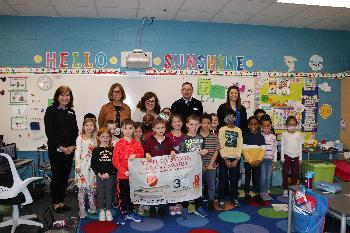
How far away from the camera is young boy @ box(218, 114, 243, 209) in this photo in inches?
173

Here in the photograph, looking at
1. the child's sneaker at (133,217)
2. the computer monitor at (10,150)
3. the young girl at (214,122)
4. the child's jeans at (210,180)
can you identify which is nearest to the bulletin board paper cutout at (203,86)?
the young girl at (214,122)

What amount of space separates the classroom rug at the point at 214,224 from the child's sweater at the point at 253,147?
2.61 feet

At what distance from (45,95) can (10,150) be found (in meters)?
1.14

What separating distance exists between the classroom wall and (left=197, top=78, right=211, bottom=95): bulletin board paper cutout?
573 millimetres

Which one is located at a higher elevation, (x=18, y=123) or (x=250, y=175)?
(x=18, y=123)

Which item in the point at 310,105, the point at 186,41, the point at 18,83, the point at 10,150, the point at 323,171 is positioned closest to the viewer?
the point at 10,150

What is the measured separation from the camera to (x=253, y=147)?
4.63 m

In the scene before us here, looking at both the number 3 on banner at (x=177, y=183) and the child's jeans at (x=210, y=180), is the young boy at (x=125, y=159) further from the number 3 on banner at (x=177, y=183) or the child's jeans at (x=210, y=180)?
the child's jeans at (x=210, y=180)

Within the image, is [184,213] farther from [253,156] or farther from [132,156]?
[253,156]

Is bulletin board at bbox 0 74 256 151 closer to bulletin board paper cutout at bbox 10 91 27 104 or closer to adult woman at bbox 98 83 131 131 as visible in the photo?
bulletin board paper cutout at bbox 10 91 27 104

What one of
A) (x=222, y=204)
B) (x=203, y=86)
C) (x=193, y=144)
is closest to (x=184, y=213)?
(x=222, y=204)

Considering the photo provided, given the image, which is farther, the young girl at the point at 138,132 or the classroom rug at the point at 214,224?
the young girl at the point at 138,132

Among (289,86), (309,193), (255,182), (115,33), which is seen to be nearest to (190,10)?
(115,33)

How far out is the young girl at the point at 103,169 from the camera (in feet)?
12.5
